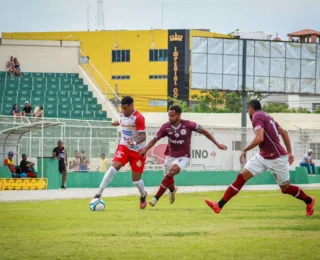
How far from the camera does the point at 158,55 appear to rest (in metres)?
89.6

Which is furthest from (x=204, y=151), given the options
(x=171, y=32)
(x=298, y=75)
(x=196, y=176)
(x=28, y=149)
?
(x=171, y=32)

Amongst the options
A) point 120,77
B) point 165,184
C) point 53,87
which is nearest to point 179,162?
point 165,184

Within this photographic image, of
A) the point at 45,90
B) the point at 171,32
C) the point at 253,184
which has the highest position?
the point at 171,32

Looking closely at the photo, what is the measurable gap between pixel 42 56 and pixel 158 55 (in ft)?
117

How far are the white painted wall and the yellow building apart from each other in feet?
109

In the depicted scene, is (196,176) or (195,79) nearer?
(196,176)

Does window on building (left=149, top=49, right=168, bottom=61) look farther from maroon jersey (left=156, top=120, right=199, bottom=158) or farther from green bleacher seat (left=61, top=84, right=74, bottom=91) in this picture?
maroon jersey (left=156, top=120, right=199, bottom=158)

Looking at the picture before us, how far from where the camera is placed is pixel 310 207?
15.2m

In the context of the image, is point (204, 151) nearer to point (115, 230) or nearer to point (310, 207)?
point (310, 207)

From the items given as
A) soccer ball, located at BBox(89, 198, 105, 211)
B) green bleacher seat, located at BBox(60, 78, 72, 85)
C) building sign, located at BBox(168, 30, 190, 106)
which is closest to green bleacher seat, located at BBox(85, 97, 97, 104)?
green bleacher seat, located at BBox(60, 78, 72, 85)

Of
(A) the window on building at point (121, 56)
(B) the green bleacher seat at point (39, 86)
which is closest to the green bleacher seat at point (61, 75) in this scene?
(B) the green bleacher seat at point (39, 86)

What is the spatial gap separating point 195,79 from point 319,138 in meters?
8.21

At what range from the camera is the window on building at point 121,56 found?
298 ft

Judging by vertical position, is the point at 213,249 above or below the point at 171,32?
below
